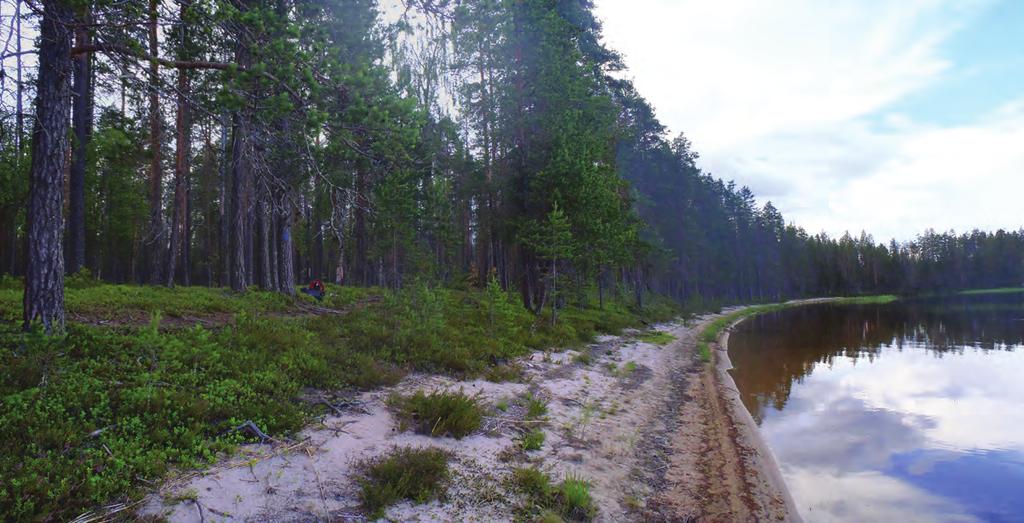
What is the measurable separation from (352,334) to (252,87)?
235 inches

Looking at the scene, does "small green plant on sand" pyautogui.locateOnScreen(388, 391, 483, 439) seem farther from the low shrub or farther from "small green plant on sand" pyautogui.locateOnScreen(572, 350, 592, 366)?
"small green plant on sand" pyautogui.locateOnScreen(572, 350, 592, 366)

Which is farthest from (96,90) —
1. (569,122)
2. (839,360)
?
(839,360)

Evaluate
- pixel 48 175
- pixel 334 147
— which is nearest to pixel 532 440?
pixel 334 147

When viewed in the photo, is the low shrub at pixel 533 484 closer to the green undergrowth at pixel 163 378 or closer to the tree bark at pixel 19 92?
the green undergrowth at pixel 163 378

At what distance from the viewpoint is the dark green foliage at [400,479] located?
15.1 feet

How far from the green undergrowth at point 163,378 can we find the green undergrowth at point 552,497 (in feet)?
9.33

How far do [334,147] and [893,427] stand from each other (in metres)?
13.6

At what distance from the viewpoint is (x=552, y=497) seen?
5371mm

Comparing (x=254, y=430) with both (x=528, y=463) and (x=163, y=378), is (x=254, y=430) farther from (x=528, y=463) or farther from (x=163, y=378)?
(x=528, y=463)

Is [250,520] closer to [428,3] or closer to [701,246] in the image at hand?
[428,3]

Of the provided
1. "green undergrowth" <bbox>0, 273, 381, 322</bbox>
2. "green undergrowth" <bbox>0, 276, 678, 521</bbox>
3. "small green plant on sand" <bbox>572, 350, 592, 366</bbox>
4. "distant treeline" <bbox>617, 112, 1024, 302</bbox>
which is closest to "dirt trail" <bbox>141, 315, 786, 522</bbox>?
"green undergrowth" <bbox>0, 276, 678, 521</bbox>

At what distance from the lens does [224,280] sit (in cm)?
2659

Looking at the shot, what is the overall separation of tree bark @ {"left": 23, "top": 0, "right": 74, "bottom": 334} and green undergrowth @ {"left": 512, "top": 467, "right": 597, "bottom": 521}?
253 inches

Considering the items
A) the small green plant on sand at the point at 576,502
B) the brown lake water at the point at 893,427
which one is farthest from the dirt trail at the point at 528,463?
the brown lake water at the point at 893,427
